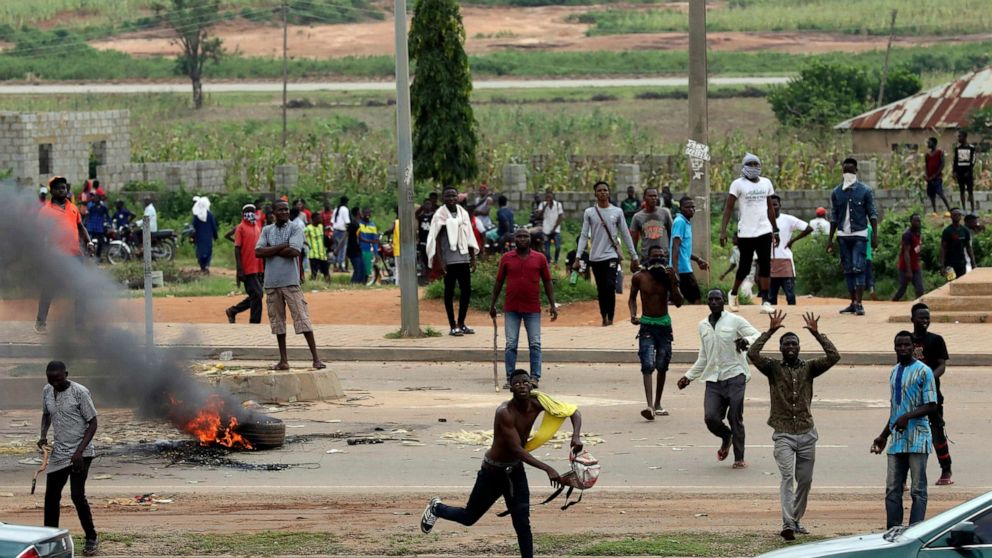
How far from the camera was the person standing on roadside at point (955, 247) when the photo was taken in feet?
77.8

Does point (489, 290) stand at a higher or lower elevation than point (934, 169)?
lower

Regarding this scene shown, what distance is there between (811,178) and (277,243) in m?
25.6

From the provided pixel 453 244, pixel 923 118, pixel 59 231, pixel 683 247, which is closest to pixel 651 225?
pixel 683 247

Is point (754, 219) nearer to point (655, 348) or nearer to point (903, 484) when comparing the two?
point (655, 348)

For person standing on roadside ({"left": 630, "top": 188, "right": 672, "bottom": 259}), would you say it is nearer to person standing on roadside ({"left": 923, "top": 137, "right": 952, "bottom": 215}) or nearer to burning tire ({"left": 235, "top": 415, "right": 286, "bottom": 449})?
burning tire ({"left": 235, "top": 415, "right": 286, "bottom": 449})

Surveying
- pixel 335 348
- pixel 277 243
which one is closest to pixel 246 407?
pixel 277 243

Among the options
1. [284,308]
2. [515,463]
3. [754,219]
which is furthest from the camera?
[754,219]

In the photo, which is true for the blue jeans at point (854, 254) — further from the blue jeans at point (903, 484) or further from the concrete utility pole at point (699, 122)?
the blue jeans at point (903, 484)

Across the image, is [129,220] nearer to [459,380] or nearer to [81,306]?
[459,380]

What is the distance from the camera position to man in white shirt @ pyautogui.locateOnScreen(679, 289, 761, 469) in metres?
13.5

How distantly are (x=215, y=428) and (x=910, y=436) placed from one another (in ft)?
19.9

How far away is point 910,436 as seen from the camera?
1108 cm

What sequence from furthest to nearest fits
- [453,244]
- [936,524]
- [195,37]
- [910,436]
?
[195,37] → [453,244] → [910,436] → [936,524]

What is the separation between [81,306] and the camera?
14945 millimetres
